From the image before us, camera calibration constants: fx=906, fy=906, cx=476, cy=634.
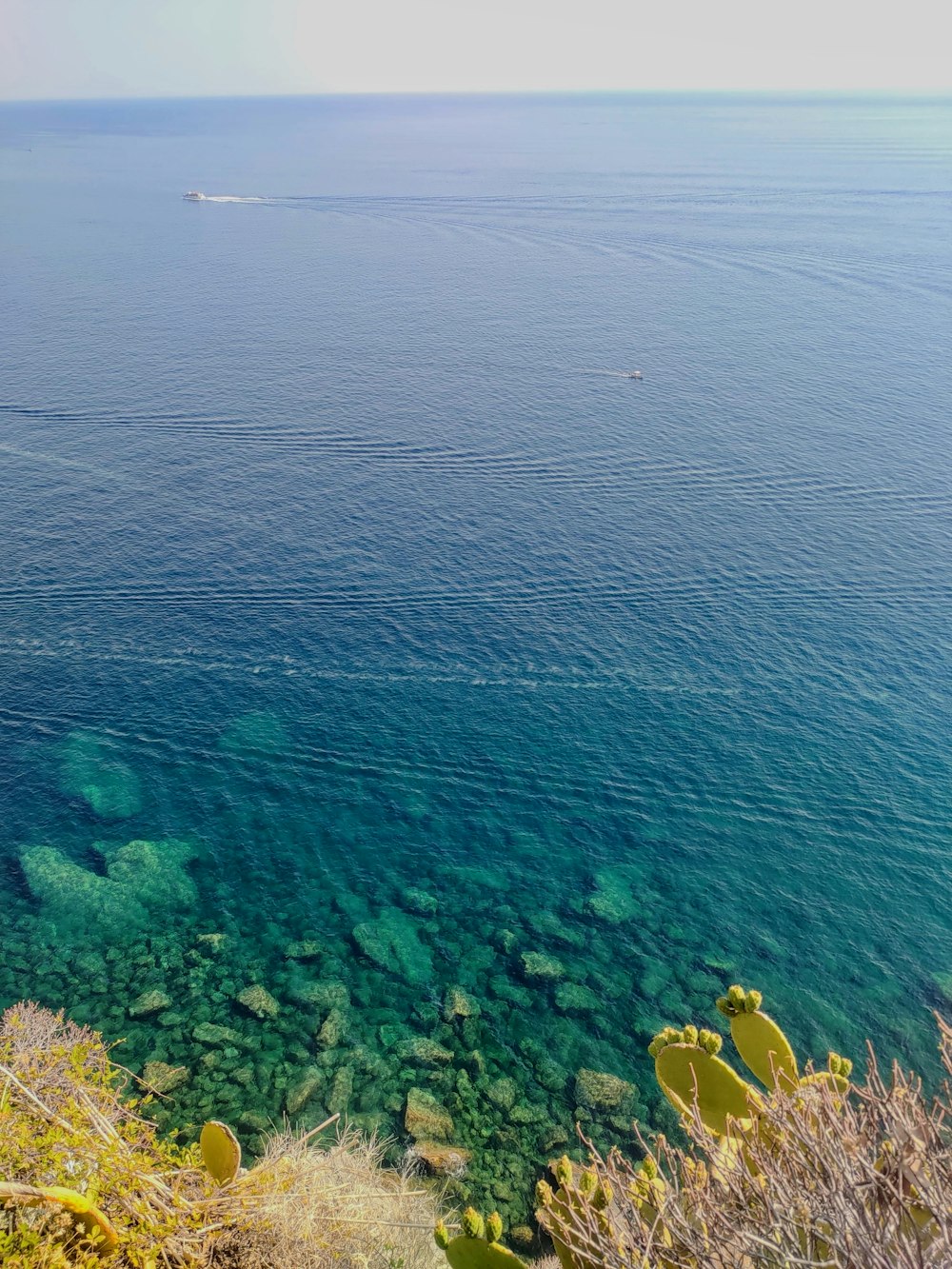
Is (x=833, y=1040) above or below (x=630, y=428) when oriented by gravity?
below

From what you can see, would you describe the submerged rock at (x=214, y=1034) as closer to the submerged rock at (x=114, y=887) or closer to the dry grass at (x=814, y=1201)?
the submerged rock at (x=114, y=887)

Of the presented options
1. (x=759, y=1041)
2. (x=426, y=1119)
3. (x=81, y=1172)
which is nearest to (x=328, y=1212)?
(x=81, y=1172)

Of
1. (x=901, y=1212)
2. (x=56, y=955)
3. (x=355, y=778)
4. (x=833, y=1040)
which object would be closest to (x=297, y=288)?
(x=355, y=778)

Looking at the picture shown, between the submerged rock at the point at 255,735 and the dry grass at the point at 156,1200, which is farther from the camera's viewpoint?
the submerged rock at the point at 255,735

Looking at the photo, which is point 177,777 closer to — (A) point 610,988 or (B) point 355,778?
(B) point 355,778

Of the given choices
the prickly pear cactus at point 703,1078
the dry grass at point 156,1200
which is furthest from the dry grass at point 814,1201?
the dry grass at point 156,1200

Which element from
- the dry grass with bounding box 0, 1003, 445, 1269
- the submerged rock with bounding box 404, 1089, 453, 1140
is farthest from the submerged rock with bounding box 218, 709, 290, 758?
the dry grass with bounding box 0, 1003, 445, 1269

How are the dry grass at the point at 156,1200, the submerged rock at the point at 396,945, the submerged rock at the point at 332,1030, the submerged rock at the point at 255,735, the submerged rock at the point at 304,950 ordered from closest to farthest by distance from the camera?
the dry grass at the point at 156,1200 → the submerged rock at the point at 332,1030 → the submerged rock at the point at 396,945 → the submerged rock at the point at 304,950 → the submerged rock at the point at 255,735
